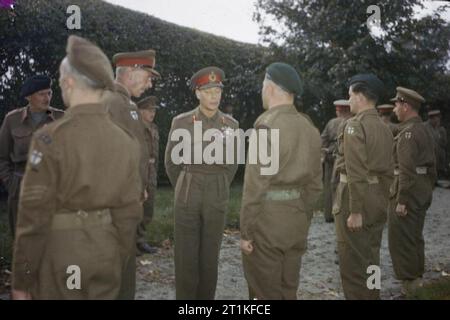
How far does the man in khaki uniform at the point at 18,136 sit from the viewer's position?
4.61m

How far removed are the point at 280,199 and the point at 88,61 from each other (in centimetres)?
184

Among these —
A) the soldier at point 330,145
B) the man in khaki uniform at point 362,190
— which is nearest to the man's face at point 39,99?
the man in khaki uniform at point 362,190

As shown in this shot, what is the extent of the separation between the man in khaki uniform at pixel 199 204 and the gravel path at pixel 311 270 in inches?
24.4

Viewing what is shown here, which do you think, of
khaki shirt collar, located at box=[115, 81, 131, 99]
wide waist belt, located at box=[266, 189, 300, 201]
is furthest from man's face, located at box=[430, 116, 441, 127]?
khaki shirt collar, located at box=[115, 81, 131, 99]

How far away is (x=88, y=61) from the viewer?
2.56 m

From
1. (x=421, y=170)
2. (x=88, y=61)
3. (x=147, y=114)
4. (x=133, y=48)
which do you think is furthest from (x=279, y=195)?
(x=133, y=48)

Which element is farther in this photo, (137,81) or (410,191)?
(410,191)

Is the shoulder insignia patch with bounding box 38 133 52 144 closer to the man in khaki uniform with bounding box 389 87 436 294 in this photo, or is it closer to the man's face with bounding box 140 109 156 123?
the man in khaki uniform with bounding box 389 87 436 294

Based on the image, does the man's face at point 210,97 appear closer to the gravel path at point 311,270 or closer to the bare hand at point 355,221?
the bare hand at point 355,221

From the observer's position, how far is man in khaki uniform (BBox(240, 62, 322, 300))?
3.47 metres

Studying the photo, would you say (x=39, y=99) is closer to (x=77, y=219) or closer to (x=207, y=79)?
(x=207, y=79)

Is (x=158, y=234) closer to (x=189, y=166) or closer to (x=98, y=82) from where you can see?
(x=189, y=166)

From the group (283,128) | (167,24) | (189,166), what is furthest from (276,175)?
(167,24)

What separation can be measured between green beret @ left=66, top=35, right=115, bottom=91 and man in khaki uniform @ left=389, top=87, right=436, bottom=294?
13.9 feet
